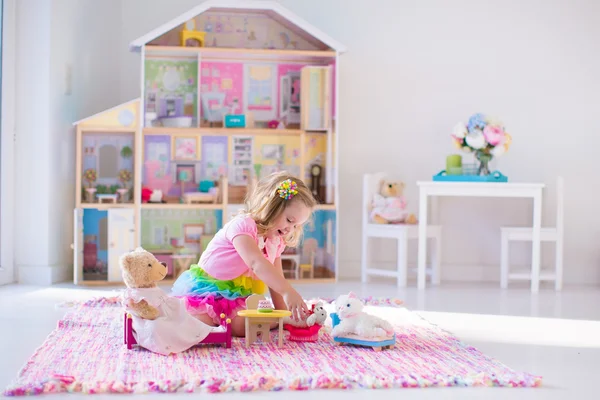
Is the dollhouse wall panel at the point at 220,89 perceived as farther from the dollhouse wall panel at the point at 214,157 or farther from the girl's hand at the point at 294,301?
the girl's hand at the point at 294,301

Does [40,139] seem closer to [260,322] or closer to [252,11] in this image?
[252,11]

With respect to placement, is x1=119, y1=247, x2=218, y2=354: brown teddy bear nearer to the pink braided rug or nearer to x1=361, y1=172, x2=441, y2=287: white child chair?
the pink braided rug

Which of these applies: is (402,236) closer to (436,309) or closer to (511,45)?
(436,309)

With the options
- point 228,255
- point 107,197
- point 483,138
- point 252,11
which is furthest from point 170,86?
point 228,255

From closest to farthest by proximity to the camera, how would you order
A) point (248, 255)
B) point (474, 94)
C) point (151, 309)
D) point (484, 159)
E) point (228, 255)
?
point (151, 309) → point (248, 255) → point (228, 255) → point (484, 159) → point (474, 94)

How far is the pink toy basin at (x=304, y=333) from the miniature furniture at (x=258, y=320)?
0.09 m

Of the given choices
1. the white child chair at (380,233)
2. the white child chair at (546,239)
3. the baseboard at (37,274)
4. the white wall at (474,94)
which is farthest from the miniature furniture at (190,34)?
the white child chair at (546,239)

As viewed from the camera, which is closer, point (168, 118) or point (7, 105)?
point (7, 105)

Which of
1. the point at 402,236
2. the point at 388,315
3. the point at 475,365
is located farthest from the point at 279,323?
the point at 402,236

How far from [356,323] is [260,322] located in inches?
13.7

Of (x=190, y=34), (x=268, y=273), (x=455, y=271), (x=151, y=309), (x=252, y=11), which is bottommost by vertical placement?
(x=455, y=271)

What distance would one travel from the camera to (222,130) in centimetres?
530

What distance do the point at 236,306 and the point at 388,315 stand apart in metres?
0.97

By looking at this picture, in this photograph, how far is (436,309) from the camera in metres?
4.13
